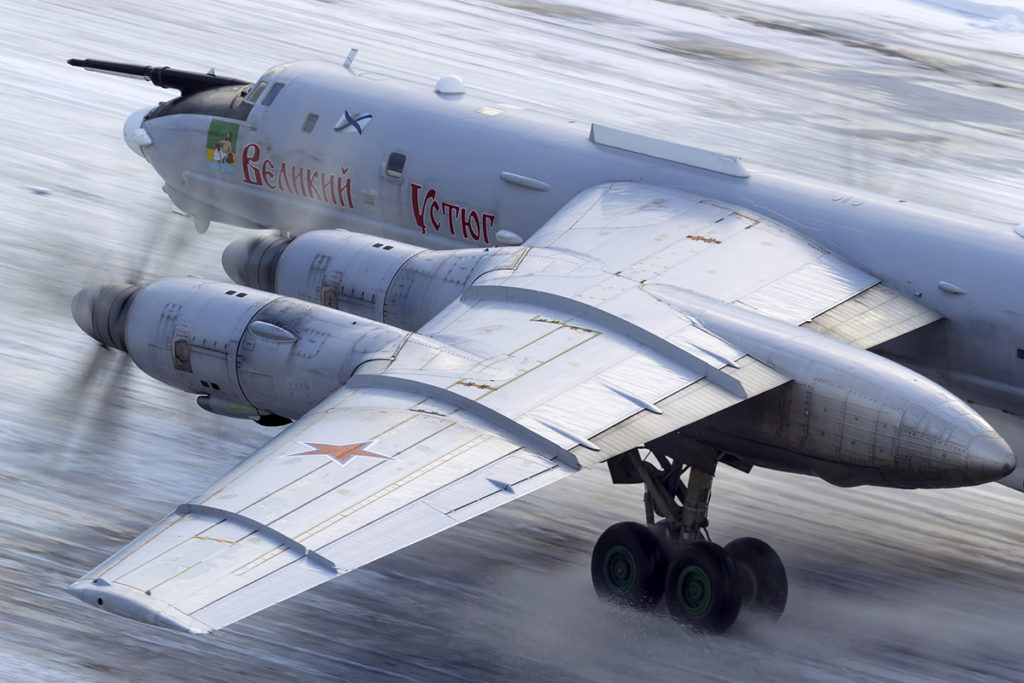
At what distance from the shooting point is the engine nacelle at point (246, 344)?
522 inches

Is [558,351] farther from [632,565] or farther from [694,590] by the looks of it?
[694,590]

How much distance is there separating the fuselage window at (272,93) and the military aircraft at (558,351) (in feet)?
5.37

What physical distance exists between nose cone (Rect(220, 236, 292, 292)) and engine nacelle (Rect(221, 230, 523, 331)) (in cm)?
66

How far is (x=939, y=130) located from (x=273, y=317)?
92.9 feet

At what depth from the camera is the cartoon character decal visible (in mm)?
21234

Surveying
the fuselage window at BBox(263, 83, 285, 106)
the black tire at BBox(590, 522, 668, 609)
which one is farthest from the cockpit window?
the black tire at BBox(590, 522, 668, 609)

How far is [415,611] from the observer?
1426cm

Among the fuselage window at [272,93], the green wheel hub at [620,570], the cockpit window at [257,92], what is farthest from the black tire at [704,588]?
the cockpit window at [257,92]

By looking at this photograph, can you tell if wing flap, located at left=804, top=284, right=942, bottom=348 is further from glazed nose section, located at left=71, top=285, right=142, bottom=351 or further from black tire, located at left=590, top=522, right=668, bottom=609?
glazed nose section, located at left=71, top=285, right=142, bottom=351

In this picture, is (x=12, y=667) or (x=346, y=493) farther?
(x=12, y=667)

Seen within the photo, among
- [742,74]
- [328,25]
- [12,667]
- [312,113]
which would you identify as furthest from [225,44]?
[12,667]

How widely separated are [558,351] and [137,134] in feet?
39.5

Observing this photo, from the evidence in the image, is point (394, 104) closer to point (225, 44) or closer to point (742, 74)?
point (225, 44)

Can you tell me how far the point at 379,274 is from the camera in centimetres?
1570
